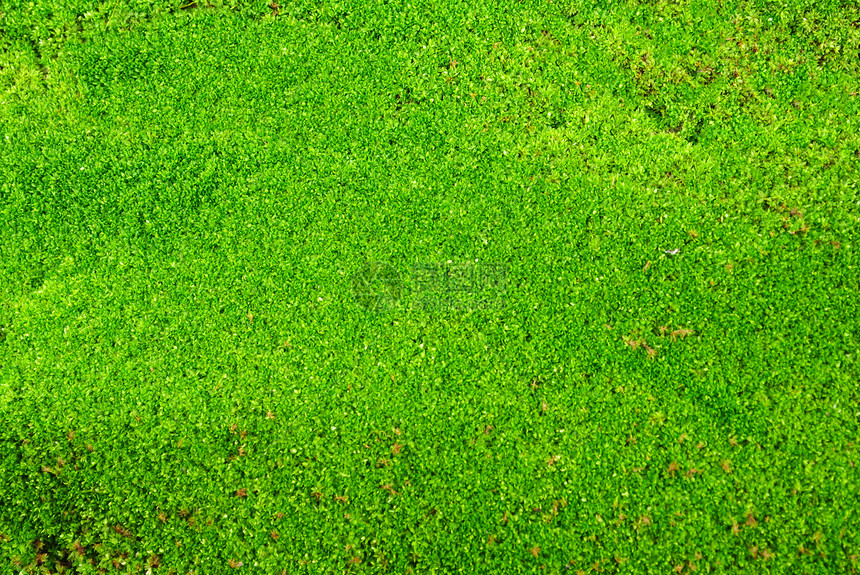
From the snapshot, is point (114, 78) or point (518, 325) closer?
point (518, 325)

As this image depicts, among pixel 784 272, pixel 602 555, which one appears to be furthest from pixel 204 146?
pixel 784 272

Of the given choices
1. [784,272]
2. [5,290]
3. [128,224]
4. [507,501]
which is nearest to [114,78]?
[128,224]

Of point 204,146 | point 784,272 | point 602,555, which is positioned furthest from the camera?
point 204,146

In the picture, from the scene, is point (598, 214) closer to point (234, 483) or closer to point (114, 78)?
point (234, 483)

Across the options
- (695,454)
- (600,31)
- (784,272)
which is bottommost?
(695,454)

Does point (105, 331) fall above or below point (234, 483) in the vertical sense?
above

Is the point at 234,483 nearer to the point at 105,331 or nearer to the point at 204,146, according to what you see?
the point at 105,331

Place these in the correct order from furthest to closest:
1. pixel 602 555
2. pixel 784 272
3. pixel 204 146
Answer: pixel 204 146 < pixel 784 272 < pixel 602 555
